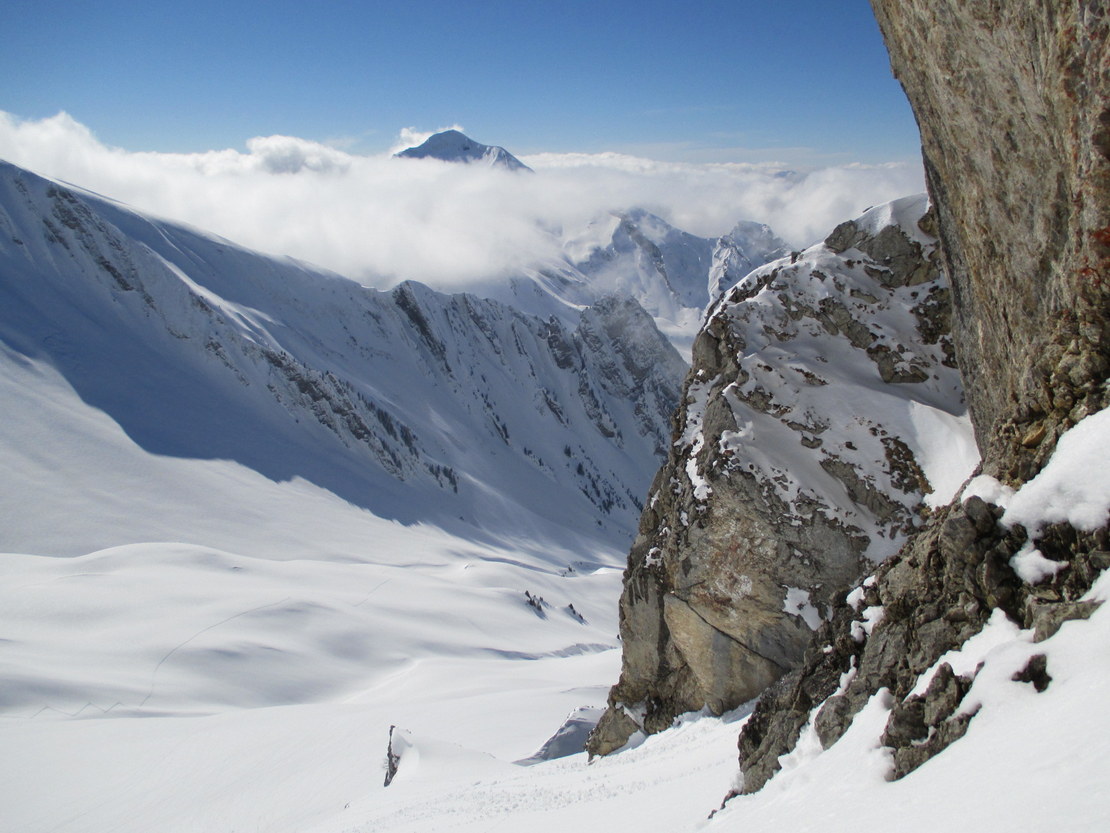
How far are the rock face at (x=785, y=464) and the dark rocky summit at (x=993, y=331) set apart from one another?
389cm

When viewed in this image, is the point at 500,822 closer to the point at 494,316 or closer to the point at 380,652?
the point at 380,652

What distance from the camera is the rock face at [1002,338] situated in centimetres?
720

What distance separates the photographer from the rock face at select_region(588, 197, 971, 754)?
20281 mm

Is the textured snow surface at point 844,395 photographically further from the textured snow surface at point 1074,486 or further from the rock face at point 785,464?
the textured snow surface at point 1074,486

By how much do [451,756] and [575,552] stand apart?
84.7 m

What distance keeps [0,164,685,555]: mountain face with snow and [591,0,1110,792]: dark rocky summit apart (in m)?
80.3

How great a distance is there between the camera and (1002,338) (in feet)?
44.9

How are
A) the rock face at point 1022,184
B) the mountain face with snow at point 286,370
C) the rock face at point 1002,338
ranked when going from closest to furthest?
the rock face at point 1002,338 < the rock face at point 1022,184 < the mountain face with snow at point 286,370

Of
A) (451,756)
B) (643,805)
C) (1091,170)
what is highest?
(1091,170)

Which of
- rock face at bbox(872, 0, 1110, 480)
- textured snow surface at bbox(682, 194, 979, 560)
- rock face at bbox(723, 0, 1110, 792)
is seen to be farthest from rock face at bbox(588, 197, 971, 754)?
rock face at bbox(723, 0, 1110, 792)

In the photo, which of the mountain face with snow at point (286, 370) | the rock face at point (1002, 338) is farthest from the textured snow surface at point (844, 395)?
the mountain face with snow at point (286, 370)

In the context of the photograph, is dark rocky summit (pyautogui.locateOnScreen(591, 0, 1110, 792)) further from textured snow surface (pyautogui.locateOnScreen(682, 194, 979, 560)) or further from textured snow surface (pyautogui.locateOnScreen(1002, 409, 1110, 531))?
textured snow surface (pyautogui.locateOnScreen(682, 194, 979, 560))

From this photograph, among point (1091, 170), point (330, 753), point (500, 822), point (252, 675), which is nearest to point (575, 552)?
point (252, 675)

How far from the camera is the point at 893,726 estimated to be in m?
7.26
